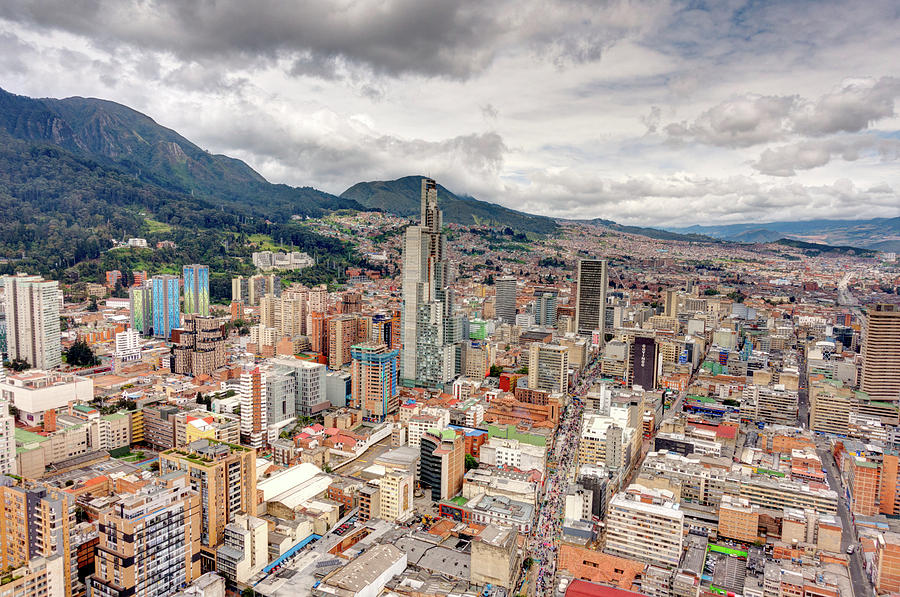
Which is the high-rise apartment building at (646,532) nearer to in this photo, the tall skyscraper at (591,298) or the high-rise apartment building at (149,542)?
the high-rise apartment building at (149,542)

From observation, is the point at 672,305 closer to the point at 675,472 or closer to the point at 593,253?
the point at 593,253

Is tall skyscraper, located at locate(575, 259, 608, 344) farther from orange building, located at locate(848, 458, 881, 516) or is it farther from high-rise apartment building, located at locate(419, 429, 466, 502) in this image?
high-rise apartment building, located at locate(419, 429, 466, 502)

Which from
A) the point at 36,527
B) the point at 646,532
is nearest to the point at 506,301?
the point at 646,532

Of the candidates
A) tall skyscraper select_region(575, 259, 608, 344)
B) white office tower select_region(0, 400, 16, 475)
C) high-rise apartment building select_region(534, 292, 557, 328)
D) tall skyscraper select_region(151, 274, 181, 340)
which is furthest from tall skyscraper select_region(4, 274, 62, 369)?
tall skyscraper select_region(575, 259, 608, 344)

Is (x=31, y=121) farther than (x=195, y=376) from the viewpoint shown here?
Yes

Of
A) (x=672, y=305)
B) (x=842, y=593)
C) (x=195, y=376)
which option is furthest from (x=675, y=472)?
(x=672, y=305)

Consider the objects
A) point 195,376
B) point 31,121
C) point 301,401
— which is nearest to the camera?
point 301,401

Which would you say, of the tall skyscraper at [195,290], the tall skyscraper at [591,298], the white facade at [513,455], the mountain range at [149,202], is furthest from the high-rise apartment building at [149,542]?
the mountain range at [149,202]
